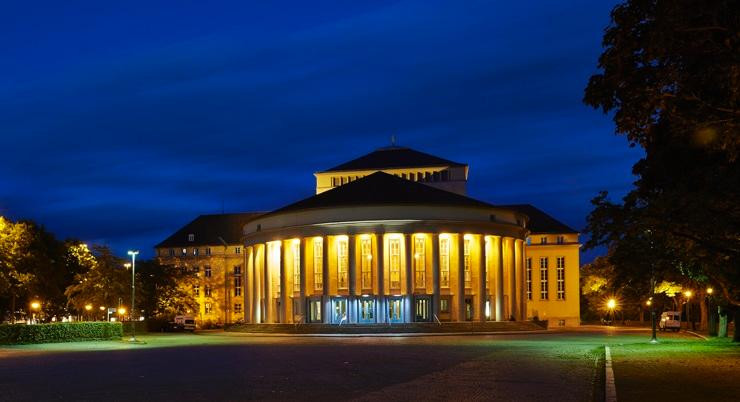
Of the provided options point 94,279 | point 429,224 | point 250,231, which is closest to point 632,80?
point 429,224

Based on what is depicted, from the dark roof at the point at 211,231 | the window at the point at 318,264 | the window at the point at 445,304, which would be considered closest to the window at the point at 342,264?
the window at the point at 318,264

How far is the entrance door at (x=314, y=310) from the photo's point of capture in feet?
274

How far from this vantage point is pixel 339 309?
82.1 metres

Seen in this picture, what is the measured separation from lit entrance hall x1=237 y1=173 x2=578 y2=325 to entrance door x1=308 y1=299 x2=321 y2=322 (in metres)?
0.09

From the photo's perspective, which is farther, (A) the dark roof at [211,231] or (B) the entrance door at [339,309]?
(A) the dark roof at [211,231]

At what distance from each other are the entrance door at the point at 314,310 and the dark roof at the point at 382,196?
348 inches

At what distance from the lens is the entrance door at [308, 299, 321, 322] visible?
274ft

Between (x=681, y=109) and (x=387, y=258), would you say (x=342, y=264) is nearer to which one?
(x=387, y=258)

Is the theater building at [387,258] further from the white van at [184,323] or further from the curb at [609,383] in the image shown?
the curb at [609,383]

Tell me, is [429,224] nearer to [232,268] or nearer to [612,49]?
[232,268]

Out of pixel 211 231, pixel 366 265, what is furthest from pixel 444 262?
pixel 211 231

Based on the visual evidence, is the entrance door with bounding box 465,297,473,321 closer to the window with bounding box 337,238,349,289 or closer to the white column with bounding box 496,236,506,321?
the white column with bounding box 496,236,506,321

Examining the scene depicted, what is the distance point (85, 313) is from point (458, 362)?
220 ft

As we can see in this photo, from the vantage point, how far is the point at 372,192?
8488 centimetres
